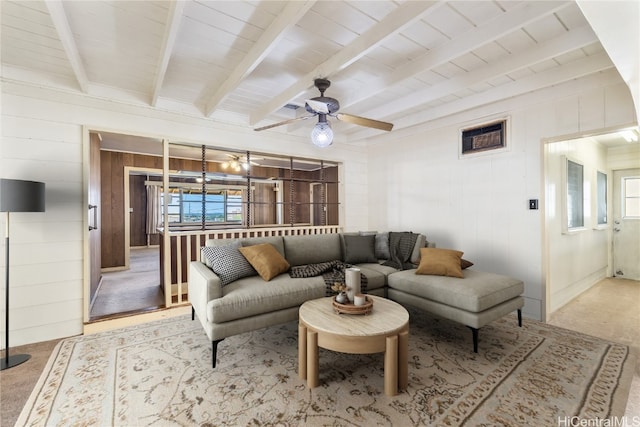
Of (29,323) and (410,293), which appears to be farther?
(410,293)

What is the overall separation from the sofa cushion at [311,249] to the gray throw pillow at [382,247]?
532 mm

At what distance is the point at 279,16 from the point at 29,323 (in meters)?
3.48

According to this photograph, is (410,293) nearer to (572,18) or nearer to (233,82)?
(572,18)

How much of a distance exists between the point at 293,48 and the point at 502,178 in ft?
9.13

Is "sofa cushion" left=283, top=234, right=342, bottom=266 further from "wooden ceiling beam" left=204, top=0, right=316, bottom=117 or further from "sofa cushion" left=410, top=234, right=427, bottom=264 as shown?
"wooden ceiling beam" left=204, top=0, right=316, bottom=117

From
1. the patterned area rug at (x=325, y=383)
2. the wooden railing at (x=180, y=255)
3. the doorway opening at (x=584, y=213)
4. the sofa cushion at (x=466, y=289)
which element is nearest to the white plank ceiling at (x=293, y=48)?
the doorway opening at (x=584, y=213)

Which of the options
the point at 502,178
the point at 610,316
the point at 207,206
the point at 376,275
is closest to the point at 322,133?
the point at 376,275

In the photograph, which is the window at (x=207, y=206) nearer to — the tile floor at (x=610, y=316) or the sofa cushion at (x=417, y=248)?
the sofa cushion at (x=417, y=248)

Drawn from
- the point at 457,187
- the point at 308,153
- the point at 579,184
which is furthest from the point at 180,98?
the point at 579,184

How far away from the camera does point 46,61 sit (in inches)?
96.4

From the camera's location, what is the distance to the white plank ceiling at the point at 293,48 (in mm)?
1805

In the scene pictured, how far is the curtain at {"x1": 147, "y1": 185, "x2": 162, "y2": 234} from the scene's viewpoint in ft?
27.5

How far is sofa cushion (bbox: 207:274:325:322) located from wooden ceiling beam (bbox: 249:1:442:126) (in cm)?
190

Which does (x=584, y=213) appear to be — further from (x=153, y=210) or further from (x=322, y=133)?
(x=153, y=210)
